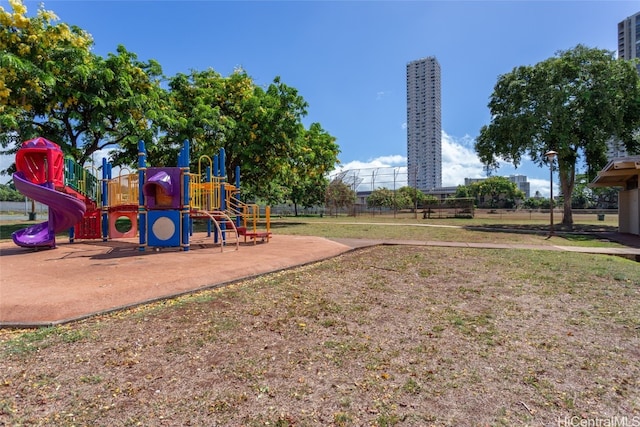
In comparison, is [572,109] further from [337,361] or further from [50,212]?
[50,212]

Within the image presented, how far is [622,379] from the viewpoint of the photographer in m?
3.04

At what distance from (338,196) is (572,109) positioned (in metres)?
35.7

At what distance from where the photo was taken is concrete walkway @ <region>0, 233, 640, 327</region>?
15.9ft

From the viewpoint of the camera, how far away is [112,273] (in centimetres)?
698

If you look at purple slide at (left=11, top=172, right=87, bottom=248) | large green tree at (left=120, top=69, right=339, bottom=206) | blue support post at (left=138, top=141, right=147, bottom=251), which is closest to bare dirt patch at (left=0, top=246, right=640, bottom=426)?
blue support post at (left=138, top=141, right=147, bottom=251)

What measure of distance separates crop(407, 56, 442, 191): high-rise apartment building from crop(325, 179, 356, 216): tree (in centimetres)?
5691

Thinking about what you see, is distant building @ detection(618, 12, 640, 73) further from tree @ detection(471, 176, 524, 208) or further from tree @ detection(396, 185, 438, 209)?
tree @ detection(396, 185, 438, 209)

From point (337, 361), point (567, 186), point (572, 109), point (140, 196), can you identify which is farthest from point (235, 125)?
point (567, 186)

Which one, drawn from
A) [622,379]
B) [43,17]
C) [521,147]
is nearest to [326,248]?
[622,379]

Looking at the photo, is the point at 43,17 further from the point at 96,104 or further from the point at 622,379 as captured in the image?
the point at 622,379

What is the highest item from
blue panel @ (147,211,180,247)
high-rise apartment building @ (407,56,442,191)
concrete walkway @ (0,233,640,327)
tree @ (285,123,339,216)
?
high-rise apartment building @ (407,56,442,191)

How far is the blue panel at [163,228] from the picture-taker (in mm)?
10547

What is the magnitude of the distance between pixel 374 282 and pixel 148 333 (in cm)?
416

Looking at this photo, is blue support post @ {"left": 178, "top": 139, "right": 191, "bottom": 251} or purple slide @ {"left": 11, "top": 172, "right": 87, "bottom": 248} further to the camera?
blue support post @ {"left": 178, "top": 139, "right": 191, "bottom": 251}
